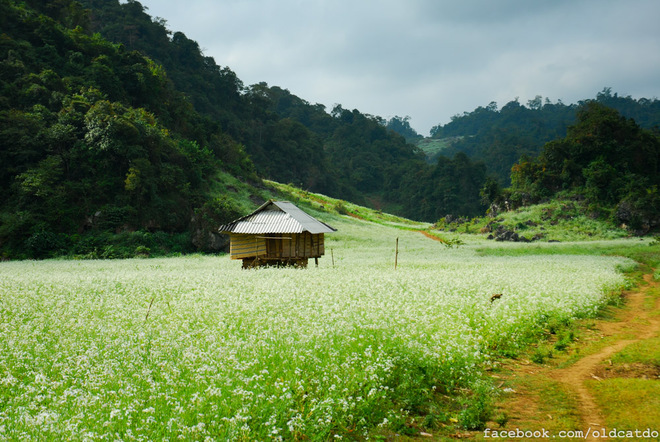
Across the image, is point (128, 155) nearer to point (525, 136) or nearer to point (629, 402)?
point (629, 402)

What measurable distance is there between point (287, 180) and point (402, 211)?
118 feet

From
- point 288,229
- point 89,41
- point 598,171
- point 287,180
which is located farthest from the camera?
point 287,180

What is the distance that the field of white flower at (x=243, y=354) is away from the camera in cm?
482

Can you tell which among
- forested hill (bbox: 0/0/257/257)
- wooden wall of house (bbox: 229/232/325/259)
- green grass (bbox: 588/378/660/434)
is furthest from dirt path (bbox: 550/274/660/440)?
forested hill (bbox: 0/0/257/257)

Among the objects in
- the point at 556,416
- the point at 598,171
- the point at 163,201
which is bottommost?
the point at 556,416

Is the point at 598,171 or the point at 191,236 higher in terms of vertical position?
the point at 598,171

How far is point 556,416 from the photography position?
6160 mm

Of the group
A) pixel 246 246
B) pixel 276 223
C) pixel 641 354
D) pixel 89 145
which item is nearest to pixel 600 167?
pixel 276 223

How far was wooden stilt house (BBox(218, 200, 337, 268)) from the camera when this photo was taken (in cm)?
2539

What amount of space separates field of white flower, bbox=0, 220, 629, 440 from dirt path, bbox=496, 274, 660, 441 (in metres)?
0.86

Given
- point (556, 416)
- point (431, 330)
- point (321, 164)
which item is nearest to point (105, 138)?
point (431, 330)

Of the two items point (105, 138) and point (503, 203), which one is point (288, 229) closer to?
point (105, 138)

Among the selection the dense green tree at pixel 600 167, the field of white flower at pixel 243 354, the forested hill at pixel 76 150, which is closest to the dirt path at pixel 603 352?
the field of white flower at pixel 243 354

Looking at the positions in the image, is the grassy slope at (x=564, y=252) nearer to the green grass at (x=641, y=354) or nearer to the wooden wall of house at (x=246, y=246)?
the green grass at (x=641, y=354)
